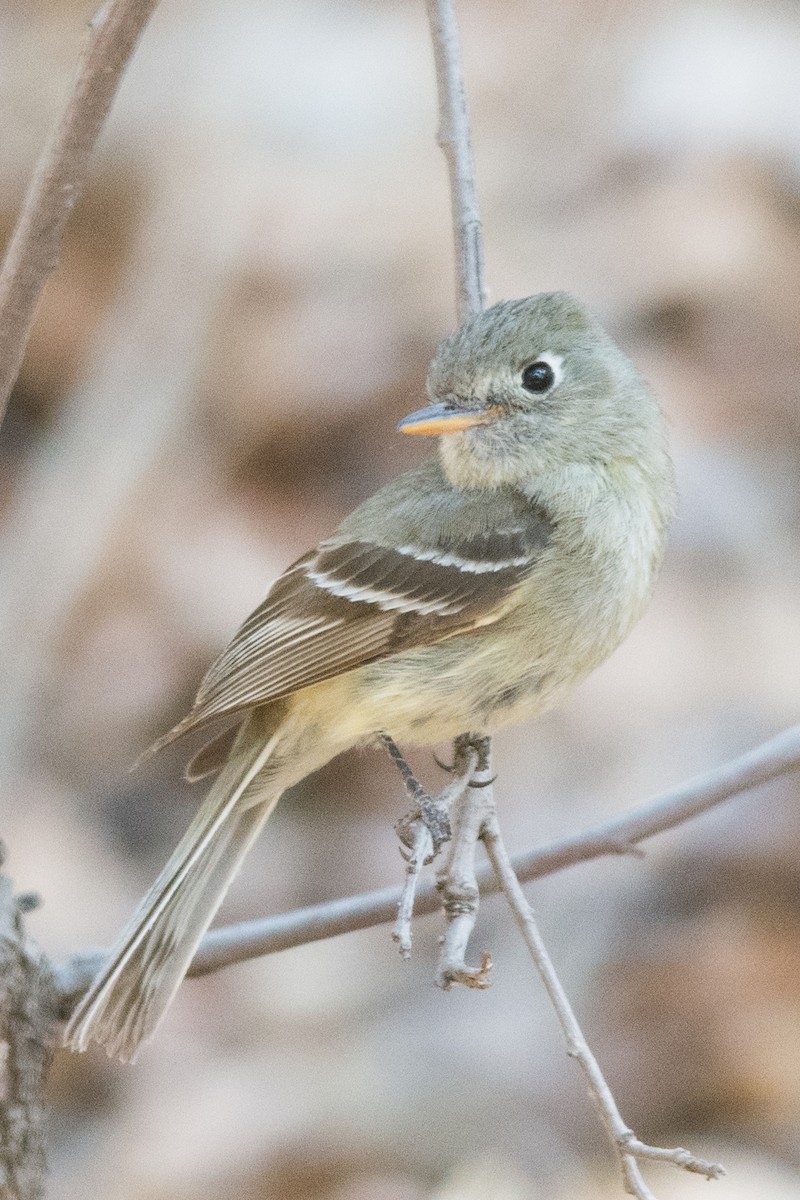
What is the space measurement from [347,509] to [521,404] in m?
2.05

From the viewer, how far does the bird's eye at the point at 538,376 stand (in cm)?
243

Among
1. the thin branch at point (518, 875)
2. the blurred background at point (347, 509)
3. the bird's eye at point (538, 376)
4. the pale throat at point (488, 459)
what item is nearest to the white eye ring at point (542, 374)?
the bird's eye at point (538, 376)

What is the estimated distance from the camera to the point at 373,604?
2.38 meters

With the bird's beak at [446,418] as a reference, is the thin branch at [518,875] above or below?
below

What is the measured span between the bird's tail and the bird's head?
56cm

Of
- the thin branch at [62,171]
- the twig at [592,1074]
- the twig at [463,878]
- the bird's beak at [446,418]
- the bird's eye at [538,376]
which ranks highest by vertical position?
the thin branch at [62,171]

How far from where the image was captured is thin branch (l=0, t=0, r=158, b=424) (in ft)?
5.40

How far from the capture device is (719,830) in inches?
154

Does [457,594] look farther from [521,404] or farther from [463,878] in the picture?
[463,878]

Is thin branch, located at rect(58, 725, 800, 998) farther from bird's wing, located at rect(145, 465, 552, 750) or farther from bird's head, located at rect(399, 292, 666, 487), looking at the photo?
bird's head, located at rect(399, 292, 666, 487)

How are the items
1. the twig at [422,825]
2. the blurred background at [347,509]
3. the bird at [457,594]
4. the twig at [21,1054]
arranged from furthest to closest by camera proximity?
the blurred background at [347,509], the bird at [457,594], the twig at [21,1054], the twig at [422,825]

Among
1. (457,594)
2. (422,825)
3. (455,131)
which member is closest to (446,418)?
(457,594)

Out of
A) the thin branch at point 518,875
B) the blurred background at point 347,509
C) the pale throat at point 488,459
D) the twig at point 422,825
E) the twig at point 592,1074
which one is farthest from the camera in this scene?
the blurred background at point 347,509

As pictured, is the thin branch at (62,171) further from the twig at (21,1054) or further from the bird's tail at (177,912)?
the bird's tail at (177,912)
